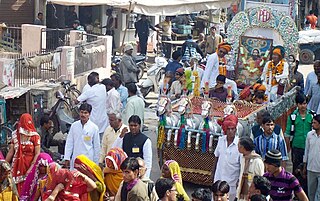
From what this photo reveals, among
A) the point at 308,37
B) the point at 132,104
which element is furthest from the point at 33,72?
the point at 308,37

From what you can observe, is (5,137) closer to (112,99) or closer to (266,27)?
(112,99)

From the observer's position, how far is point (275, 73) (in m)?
14.0

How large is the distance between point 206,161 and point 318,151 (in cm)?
185

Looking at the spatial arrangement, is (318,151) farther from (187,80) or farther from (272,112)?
(187,80)

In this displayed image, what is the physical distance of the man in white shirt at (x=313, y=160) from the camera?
985cm

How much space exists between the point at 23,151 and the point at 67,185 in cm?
168

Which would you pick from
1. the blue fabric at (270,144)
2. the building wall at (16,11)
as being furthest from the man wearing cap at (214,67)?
the building wall at (16,11)

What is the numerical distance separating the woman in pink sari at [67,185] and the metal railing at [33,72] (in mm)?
6883

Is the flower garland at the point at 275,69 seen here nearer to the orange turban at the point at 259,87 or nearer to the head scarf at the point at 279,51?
the head scarf at the point at 279,51

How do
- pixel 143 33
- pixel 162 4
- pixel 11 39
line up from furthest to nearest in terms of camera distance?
pixel 143 33 → pixel 162 4 → pixel 11 39

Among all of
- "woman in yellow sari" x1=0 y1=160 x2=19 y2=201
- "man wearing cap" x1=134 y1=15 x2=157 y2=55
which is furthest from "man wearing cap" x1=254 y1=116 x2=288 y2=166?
"man wearing cap" x1=134 y1=15 x2=157 y2=55

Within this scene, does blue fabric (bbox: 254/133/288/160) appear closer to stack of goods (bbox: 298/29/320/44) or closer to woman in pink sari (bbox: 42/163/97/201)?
woman in pink sari (bbox: 42/163/97/201)

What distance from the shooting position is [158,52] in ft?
82.9

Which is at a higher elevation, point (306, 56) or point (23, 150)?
point (23, 150)
